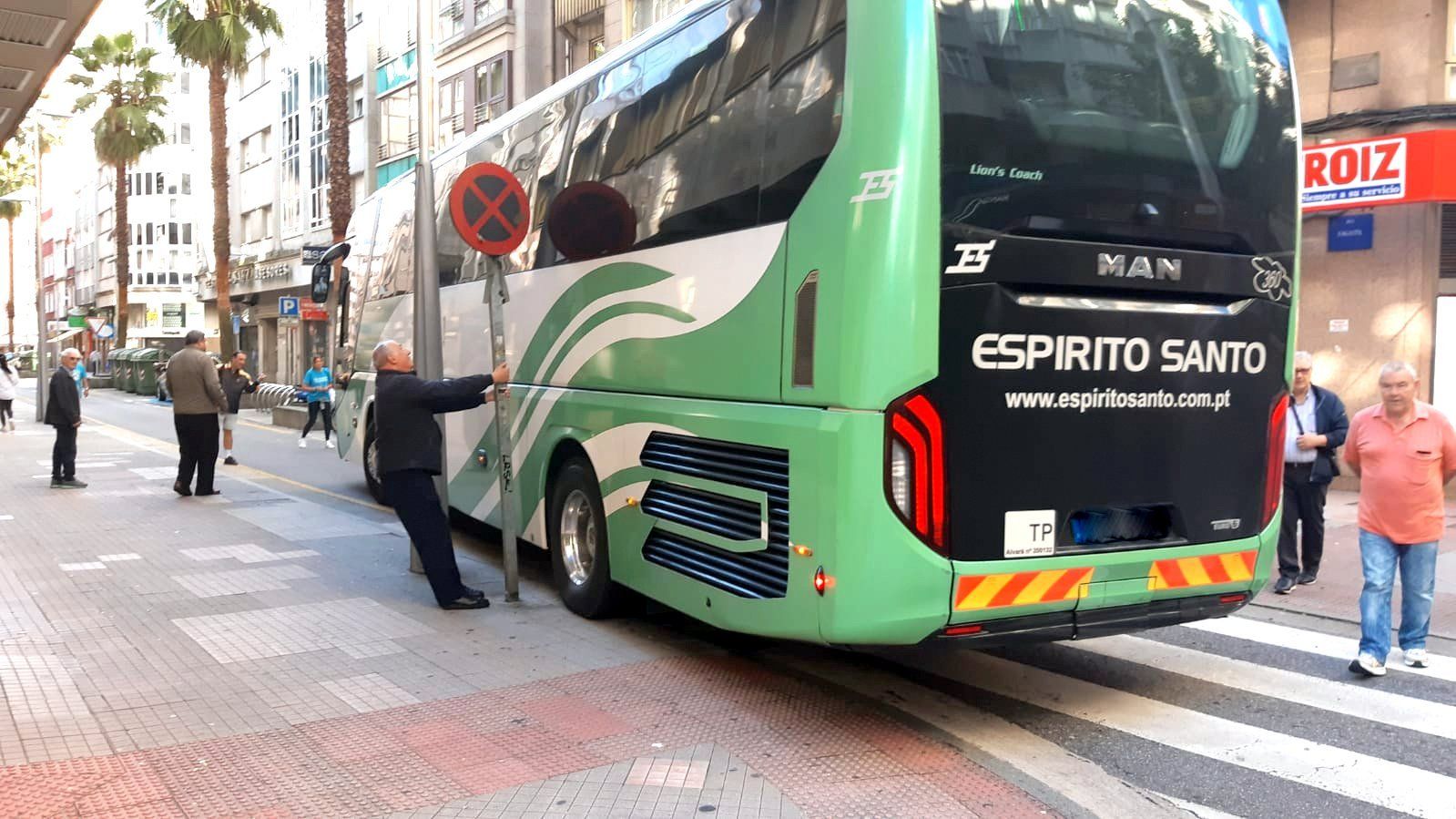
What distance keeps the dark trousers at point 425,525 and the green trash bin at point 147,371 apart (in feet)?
127

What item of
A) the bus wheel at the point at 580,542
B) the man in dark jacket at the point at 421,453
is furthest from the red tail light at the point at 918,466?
the man in dark jacket at the point at 421,453

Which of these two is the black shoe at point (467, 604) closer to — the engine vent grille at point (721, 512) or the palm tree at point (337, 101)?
the engine vent grille at point (721, 512)

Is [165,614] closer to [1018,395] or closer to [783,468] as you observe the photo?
[783,468]

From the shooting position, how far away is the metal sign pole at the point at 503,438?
25.2ft

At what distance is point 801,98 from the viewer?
16.8 ft

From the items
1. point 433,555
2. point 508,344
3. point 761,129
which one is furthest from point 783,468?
point 508,344

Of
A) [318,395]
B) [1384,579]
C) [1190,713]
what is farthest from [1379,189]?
[318,395]

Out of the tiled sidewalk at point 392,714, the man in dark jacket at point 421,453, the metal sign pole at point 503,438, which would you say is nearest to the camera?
the tiled sidewalk at point 392,714

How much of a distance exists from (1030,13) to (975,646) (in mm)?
2765

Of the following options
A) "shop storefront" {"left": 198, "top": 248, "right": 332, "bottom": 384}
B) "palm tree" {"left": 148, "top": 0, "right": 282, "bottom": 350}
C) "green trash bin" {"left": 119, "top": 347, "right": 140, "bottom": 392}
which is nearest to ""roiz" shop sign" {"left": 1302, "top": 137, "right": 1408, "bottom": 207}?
"palm tree" {"left": 148, "top": 0, "right": 282, "bottom": 350}

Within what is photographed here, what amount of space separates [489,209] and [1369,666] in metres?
5.98

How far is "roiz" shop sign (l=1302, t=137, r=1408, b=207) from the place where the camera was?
42.0ft

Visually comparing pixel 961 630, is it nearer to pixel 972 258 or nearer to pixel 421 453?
pixel 972 258

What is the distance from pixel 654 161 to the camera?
6414 mm
